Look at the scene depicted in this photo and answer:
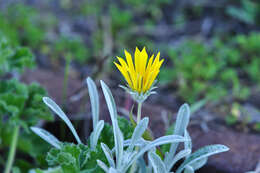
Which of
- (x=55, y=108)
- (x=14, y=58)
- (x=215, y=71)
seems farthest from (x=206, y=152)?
(x=215, y=71)

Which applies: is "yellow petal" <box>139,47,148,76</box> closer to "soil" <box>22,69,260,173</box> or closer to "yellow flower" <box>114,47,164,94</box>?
"yellow flower" <box>114,47,164,94</box>

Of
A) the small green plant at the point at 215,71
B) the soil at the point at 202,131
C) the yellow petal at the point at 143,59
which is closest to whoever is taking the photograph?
the yellow petal at the point at 143,59

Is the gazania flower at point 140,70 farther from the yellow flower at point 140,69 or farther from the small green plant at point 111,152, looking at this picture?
the small green plant at point 111,152

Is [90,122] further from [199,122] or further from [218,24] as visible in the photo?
[218,24]

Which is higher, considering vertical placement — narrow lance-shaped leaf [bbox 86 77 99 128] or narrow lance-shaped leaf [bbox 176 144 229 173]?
narrow lance-shaped leaf [bbox 86 77 99 128]

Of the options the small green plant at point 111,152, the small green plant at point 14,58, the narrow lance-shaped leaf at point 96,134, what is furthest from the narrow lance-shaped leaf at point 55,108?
the small green plant at point 14,58

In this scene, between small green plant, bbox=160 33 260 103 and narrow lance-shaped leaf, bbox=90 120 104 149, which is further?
small green plant, bbox=160 33 260 103

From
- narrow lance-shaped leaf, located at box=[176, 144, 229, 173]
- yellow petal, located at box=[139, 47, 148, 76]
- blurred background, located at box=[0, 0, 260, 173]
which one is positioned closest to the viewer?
yellow petal, located at box=[139, 47, 148, 76]

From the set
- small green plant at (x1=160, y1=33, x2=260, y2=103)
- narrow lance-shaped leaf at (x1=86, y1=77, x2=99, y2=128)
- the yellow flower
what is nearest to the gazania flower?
the yellow flower
